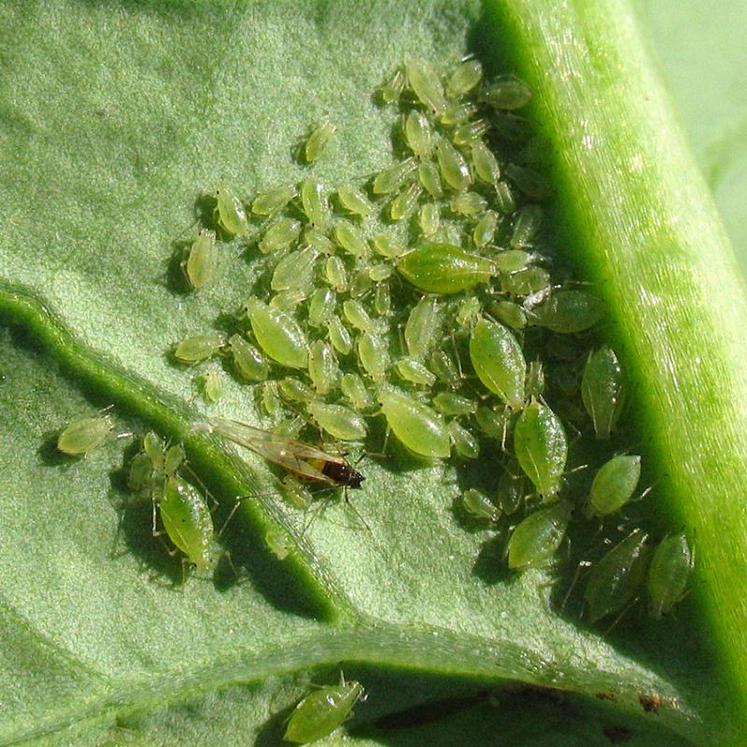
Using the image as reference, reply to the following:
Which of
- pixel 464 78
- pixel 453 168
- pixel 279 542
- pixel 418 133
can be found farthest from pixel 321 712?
pixel 464 78

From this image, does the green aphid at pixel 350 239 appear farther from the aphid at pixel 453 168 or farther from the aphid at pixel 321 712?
the aphid at pixel 321 712

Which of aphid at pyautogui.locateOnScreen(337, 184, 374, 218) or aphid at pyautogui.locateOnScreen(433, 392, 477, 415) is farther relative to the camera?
aphid at pyautogui.locateOnScreen(337, 184, 374, 218)

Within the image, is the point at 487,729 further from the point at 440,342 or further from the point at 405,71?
the point at 405,71

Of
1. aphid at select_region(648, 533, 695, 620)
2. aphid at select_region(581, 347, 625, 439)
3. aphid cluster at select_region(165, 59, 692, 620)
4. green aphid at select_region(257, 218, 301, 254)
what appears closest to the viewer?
aphid at select_region(648, 533, 695, 620)

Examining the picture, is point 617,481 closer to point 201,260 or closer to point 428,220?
point 428,220

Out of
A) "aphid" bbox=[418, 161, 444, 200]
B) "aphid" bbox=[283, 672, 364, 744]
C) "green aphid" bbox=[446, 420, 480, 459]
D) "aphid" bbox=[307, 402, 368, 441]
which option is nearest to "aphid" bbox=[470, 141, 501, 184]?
"aphid" bbox=[418, 161, 444, 200]

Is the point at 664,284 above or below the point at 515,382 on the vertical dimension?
above

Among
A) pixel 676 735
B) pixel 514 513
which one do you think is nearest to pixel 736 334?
pixel 514 513

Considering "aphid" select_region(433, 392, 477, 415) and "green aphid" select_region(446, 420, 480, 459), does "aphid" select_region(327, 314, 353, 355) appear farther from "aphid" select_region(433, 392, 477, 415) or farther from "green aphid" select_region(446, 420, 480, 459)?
"green aphid" select_region(446, 420, 480, 459)
